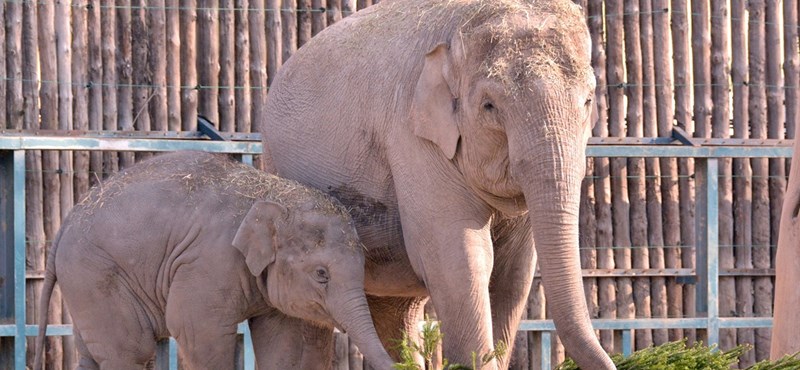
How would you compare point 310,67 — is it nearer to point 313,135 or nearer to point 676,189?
point 313,135

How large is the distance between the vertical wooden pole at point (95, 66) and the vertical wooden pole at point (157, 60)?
381 mm

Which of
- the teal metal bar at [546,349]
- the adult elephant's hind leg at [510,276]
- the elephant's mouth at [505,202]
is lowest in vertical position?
the teal metal bar at [546,349]

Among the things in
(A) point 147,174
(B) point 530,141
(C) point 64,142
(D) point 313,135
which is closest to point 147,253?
(A) point 147,174

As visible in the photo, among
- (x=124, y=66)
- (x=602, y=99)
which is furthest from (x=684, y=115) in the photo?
(x=124, y=66)

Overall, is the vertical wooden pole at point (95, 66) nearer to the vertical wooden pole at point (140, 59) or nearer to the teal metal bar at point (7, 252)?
the vertical wooden pole at point (140, 59)

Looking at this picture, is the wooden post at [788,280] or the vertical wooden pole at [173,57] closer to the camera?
the wooden post at [788,280]

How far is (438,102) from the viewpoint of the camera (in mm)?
5832

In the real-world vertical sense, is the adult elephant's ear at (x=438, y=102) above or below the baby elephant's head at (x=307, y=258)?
above

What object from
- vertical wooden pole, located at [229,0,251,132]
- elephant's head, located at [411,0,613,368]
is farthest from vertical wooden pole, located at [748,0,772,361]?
elephant's head, located at [411,0,613,368]

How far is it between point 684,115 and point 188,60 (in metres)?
→ 4.23

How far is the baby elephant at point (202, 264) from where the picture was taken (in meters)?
6.16

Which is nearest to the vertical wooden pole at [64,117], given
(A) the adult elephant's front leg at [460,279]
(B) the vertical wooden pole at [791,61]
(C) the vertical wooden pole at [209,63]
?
(C) the vertical wooden pole at [209,63]

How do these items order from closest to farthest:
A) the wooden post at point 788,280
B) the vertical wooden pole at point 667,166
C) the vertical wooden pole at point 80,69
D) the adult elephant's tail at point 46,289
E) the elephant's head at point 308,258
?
the elephant's head at point 308,258 < the wooden post at point 788,280 < the adult elephant's tail at point 46,289 < the vertical wooden pole at point 80,69 < the vertical wooden pole at point 667,166

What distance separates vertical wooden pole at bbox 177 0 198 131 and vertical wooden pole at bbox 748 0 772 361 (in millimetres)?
4790
